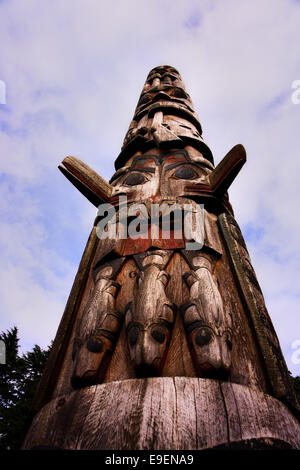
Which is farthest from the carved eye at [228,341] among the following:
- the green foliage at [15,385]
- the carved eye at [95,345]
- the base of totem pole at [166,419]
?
the green foliage at [15,385]

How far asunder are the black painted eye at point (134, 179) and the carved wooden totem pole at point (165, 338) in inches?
0.9

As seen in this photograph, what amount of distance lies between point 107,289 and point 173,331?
529mm

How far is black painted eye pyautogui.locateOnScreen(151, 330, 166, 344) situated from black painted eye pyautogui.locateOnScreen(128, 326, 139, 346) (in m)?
0.08

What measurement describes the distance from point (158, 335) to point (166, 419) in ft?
1.42

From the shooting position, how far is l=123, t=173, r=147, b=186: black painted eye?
331 cm

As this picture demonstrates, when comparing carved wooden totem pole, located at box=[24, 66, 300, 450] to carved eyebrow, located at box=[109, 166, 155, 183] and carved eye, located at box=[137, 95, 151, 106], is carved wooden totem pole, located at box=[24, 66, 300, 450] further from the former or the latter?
carved eye, located at box=[137, 95, 151, 106]

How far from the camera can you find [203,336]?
1.66m

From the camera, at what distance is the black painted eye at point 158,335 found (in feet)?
5.50

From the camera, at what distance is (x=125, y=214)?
9.36 feet

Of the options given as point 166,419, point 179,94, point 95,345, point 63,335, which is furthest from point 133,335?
point 179,94

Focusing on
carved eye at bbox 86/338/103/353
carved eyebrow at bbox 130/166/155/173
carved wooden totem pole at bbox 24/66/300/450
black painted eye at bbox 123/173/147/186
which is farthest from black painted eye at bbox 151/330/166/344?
carved eyebrow at bbox 130/166/155/173

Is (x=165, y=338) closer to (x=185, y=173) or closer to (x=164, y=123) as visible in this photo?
(x=185, y=173)
